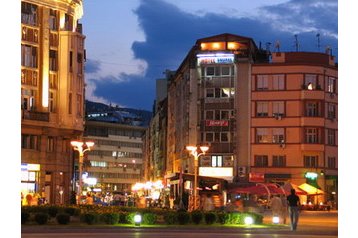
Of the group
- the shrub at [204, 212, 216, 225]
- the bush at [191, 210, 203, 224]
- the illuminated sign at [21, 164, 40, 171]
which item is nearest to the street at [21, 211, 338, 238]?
the bush at [191, 210, 203, 224]

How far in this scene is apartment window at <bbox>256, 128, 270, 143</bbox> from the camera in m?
97.1

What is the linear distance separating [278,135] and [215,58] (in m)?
11.7

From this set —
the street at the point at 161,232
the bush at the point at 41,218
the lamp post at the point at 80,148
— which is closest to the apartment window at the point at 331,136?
the lamp post at the point at 80,148

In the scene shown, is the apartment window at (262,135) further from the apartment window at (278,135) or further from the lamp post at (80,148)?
the lamp post at (80,148)

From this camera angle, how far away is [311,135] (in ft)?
315

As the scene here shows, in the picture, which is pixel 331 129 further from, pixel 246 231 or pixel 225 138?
pixel 246 231

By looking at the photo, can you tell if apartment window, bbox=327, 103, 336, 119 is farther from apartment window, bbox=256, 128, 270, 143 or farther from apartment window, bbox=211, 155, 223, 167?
apartment window, bbox=211, 155, 223, 167

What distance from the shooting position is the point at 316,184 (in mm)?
94438

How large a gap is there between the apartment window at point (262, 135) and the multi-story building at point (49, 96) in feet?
83.0

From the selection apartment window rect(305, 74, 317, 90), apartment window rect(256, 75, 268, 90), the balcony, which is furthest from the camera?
apartment window rect(256, 75, 268, 90)
